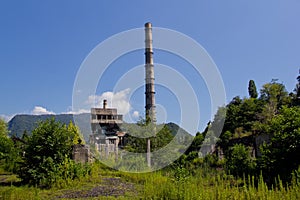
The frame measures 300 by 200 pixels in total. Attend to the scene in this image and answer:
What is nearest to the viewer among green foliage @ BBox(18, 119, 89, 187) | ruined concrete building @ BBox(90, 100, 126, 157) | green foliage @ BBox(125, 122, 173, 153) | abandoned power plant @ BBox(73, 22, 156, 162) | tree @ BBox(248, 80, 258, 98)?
green foliage @ BBox(18, 119, 89, 187)

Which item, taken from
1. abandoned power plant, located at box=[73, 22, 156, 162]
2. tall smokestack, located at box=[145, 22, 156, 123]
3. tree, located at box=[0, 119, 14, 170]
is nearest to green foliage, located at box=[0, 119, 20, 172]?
tree, located at box=[0, 119, 14, 170]

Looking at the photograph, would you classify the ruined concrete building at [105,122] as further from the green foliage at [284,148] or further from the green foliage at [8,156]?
the green foliage at [284,148]

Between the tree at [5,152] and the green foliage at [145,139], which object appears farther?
the green foliage at [145,139]

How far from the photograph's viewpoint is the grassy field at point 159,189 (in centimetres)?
426

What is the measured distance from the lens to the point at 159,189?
17.1 ft

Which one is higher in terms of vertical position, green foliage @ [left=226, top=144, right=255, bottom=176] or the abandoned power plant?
the abandoned power plant

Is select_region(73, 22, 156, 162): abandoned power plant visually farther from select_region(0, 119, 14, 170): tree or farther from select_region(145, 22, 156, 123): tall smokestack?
select_region(0, 119, 14, 170): tree

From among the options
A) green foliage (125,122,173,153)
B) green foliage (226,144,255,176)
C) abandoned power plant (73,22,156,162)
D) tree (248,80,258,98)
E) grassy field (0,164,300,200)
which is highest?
tree (248,80,258,98)

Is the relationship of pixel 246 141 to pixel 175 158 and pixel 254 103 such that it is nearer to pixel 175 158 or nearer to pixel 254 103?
pixel 175 158

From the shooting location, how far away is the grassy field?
4.26 metres

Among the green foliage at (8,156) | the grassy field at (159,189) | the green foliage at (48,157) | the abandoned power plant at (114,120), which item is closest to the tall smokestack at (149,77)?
the abandoned power plant at (114,120)

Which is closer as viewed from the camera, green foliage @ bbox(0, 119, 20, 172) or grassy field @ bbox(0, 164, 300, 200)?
grassy field @ bbox(0, 164, 300, 200)

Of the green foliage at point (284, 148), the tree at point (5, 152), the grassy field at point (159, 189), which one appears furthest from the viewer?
the tree at point (5, 152)

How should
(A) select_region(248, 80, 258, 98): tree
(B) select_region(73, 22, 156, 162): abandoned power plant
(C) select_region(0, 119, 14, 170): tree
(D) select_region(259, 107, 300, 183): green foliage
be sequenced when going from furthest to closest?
(A) select_region(248, 80, 258, 98): tree < (B) select_region(73, 22, 156, 162): abandoned power plant < (C) select_region(0, 119, 14, 170): tree < (D) select_region(259, 107, 300, 183): green foliage
